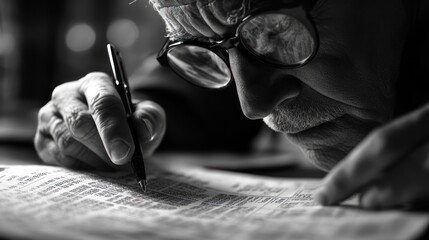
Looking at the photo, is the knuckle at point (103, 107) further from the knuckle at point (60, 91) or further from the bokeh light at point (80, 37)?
the bokeh light at point (80, 37)

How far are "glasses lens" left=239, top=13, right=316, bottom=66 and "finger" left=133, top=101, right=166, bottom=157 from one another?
259 millimetres

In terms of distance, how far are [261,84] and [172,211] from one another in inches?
10.6

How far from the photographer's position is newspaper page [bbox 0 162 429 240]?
49 centimetres

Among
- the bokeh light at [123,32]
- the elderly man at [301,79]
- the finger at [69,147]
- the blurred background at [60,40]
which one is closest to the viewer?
the elderly man at [301,79]

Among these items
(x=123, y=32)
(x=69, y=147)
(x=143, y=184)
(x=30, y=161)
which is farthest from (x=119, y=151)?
(x=123, y=32)

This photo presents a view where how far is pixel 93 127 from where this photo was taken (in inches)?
35.5

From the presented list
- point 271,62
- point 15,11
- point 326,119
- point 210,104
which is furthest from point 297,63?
point 15,11

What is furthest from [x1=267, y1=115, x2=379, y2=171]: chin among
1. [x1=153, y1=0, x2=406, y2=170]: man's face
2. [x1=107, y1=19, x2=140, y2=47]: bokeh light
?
[x1=107, y1=19, x2=140, y2=47]: bokeh light

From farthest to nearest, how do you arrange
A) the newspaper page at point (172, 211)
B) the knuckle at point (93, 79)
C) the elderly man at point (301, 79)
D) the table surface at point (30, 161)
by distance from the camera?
the table surface at point (30, 161)
the knuckle at point (93, 79)
the elderly man at point (301, 79)
the newspaper page at point (172, 211)

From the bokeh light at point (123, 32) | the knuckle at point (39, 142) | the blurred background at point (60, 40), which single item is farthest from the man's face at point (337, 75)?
the bokeh light at point (123, 32)

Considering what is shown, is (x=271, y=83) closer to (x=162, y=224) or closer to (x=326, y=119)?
(x=326, y=119)

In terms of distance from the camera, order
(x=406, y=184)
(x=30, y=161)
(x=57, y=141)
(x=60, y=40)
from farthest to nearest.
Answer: (x=60, y=40), (x=30, y=161), (x=57, y=141), (x=406, y=184)

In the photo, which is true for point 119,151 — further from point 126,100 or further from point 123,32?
point 123,32

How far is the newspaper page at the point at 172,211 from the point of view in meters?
0.49
